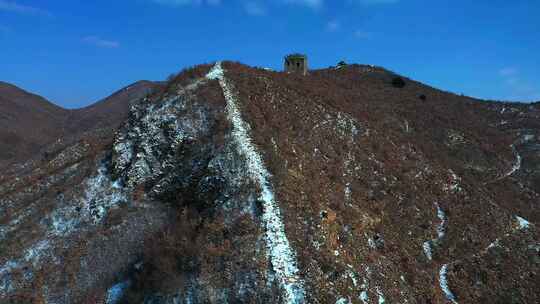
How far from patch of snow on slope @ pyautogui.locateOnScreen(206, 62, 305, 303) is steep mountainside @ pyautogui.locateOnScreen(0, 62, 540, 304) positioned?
82 mm

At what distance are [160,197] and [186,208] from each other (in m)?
4.34

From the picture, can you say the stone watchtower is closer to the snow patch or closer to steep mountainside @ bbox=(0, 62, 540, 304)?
steep mountainside @ bbox=(0, 62, 540, 304)

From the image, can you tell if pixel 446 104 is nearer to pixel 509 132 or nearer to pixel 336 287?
pixel 509 132

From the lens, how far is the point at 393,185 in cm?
3584

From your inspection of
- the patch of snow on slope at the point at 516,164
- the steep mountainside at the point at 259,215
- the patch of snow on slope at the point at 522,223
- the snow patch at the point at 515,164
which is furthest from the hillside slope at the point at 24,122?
the patch of snow on slope at the point at 516,164

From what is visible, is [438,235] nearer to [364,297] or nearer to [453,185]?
[453,185]

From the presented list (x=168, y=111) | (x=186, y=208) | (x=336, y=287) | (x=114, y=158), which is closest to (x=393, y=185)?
(x=336, y=287)

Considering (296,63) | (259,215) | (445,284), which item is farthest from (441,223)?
(296,63)

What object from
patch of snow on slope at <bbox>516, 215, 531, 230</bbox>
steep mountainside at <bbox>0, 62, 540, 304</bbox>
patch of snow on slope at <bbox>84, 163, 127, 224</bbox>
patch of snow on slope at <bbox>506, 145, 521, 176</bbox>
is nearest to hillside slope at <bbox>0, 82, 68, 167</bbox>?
patch of snow on slope at <bbox>84, 163, 127, 224</bbox>

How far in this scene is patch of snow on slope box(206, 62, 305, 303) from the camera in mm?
20875

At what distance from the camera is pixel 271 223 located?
78.5 ft

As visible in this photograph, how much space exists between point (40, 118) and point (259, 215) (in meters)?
146

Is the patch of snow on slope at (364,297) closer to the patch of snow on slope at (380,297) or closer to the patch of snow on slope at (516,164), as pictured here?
the patch of snow on slope at (380,297)

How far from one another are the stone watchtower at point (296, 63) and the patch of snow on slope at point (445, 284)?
37.5 m
